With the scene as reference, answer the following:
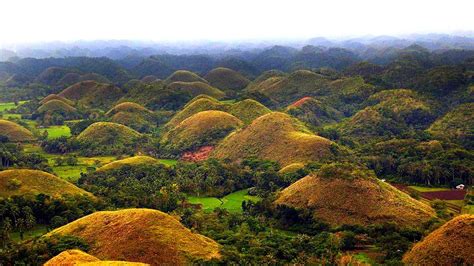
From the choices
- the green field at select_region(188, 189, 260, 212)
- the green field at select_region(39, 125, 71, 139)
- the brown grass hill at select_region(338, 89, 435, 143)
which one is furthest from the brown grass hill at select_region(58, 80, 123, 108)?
the green field at select_region(188, 189, 260, 212)

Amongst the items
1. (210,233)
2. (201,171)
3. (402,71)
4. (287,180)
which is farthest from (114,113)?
(402,71)

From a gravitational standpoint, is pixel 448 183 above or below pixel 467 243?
below

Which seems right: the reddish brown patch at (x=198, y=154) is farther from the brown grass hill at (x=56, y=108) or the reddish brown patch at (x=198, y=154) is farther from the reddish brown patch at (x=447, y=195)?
the brown grass hill at (x=56, y=108)

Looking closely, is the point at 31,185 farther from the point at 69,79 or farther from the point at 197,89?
the point at 69,79

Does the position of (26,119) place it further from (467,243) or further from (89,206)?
(467,243)

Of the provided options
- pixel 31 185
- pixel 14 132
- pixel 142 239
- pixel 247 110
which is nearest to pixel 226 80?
pixel 247 110

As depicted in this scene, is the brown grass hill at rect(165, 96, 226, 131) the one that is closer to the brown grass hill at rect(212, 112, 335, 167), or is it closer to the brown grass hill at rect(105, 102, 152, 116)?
the brown grass hill at rect(105, 102, 152, 116)
